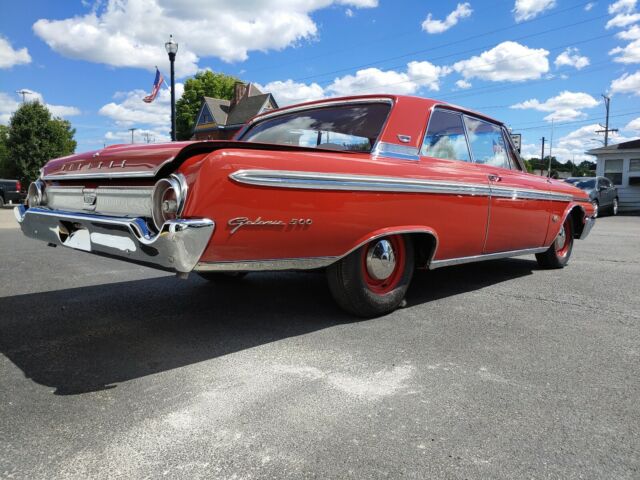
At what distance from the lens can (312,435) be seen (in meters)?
1.97

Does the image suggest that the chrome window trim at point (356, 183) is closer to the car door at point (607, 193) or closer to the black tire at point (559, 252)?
the black tire at point (559, 252)

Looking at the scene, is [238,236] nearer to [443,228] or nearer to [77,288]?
[443,228]

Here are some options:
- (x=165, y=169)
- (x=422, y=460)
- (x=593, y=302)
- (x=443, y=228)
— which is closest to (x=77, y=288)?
(x=165, y=169)

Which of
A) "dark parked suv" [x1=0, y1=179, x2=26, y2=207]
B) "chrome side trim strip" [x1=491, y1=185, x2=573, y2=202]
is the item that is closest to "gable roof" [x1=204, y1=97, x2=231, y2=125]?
"dark parked suv" [x1=0, y1=179, x2=26, y2=207]

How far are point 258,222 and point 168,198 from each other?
47cm

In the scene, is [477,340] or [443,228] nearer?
[477,340]

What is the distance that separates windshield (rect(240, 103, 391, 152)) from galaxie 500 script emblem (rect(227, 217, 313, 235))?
2.68 feet

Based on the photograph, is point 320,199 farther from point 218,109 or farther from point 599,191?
point 218,109

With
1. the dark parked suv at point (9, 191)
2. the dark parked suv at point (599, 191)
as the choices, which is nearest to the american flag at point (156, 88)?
the dark parked suv at point (9, 191)

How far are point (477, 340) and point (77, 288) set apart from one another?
11.5 feet

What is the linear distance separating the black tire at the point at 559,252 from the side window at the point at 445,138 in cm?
214

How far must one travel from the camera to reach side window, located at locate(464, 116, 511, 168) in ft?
14.1

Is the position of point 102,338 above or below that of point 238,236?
below

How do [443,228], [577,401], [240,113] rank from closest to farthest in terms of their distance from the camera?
1. [577,401]
2. [443,228]
3. [240,113]
